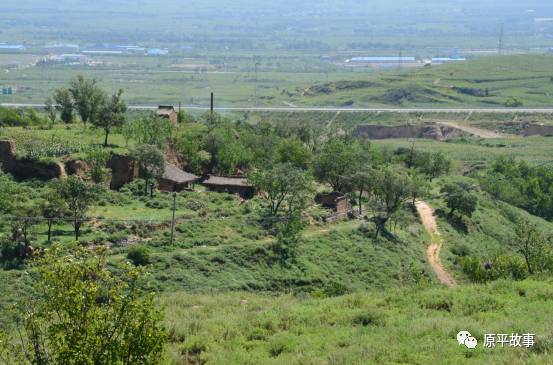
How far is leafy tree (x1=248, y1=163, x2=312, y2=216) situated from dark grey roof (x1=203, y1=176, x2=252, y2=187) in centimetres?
224

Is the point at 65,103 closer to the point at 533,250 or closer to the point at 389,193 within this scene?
the point at 389,193

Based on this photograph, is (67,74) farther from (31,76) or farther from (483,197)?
(483,197)

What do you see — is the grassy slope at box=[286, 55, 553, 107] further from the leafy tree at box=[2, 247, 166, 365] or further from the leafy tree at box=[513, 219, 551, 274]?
the leafy tree at box=[2, 247, 166, 365]

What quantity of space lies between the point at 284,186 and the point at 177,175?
20.5 ft

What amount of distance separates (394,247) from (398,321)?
17407 millimetres

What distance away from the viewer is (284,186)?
120ft

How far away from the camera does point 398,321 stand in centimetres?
1912

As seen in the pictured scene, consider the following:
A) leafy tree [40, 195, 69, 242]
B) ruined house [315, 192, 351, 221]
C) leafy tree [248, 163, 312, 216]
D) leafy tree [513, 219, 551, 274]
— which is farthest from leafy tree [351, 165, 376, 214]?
leafy tree [40, 195, 69, 242]

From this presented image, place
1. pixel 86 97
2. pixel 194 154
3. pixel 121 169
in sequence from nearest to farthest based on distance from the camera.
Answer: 1. pixel 121 169
2. pixel 194 154
3. pixel 86 97

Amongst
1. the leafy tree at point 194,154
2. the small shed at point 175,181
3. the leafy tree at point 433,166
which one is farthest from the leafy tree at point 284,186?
the leafy tree at point 433,166

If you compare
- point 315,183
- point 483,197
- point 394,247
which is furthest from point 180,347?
point 483,197

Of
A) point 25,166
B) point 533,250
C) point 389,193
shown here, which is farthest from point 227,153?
point 533,250

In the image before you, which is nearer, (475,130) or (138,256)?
(138,256)

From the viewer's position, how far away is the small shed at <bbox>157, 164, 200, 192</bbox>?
39344mm
